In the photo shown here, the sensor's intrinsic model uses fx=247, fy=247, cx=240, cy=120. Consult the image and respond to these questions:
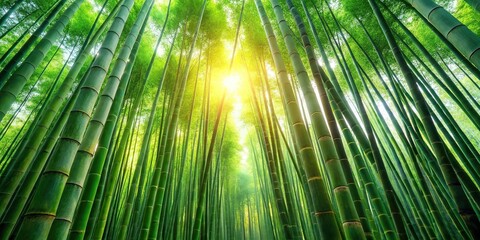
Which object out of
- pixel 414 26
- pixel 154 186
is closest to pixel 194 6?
pixel 154 186

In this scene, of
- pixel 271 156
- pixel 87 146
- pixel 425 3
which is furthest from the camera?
pixel 271 156

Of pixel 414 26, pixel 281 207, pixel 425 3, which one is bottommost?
pixel 281 207

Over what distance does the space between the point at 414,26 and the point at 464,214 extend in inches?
271

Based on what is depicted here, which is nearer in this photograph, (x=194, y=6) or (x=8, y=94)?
(x=8, y=94)

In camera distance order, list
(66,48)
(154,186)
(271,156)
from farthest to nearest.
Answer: (66,48), (271,156), (154,186)

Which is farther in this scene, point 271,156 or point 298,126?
point 271,156

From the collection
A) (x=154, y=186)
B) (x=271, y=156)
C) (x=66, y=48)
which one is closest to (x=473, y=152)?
(x=271, y=156)

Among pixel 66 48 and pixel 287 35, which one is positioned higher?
pixel 66 48

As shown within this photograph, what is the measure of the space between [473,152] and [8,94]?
193 inches

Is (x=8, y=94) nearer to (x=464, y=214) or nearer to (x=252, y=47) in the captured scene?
(x=464, y=214)

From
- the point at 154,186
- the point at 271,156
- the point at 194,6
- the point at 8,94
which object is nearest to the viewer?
the point at 8,94

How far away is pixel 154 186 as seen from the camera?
210 cm

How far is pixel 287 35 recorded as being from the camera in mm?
1503

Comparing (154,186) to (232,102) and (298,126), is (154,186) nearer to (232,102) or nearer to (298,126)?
(298,126)
